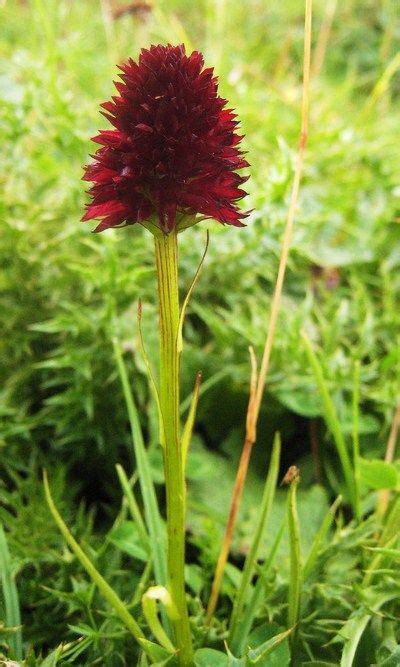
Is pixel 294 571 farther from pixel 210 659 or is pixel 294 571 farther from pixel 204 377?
pixel 204 377

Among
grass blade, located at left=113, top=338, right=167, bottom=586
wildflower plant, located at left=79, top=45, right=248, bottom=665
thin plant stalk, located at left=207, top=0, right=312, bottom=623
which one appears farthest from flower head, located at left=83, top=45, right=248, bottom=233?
grass blade, located at left=113, top=338, right=167, bottom=586

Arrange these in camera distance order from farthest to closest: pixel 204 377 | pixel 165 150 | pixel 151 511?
pixel 204 377
pixel 151 511
pixel 165 150

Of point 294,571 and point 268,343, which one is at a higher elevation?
point 268,343

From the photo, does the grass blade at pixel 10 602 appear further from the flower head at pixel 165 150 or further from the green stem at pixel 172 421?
the flower head at pixel 165 150

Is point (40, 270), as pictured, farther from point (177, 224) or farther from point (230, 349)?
point (177, 224)

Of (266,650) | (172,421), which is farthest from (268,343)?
(266,650)

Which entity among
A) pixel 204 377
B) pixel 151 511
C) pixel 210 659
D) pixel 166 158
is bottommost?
pixel 210 659

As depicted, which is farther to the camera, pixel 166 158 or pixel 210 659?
pixel 210 659
